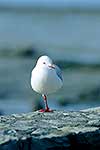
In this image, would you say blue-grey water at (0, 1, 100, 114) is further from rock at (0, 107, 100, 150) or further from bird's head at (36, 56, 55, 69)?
rock at (0, 107, 100, 150)

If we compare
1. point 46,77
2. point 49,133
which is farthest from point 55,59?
point 49,133

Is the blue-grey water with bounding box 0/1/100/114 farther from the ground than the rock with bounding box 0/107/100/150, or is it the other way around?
the blue-grey water with bounding box 0/1/100/114

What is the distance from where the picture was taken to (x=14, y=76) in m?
24.0

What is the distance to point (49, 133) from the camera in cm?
617

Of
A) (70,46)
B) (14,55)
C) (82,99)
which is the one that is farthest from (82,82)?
(70,46)

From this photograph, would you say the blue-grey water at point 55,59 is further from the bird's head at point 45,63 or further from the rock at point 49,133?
the rock at point 49,133

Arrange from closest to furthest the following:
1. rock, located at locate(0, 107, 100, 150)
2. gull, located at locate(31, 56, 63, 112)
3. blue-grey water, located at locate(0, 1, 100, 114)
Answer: rock, located at locate(0, 107, 100, 150) → gull, located at locate(31, 56, 63, 112) → blue-grey water, located at locate(0, 1, 100, 114)

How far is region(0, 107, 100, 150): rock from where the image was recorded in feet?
19.6

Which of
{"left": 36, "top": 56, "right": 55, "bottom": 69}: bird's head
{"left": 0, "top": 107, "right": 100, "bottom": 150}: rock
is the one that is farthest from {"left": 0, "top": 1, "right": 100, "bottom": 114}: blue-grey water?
{"left": 0, "top": 107, "right": 100, "bottom": 150}: rock

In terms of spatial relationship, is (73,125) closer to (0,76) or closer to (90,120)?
(90,120)

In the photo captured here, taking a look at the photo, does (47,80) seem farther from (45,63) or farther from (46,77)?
(45,63)

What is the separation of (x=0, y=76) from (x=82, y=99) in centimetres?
518

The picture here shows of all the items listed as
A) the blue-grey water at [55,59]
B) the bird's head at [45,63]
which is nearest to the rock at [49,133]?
the bird's head at [45,63]

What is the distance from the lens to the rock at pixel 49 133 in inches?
235
